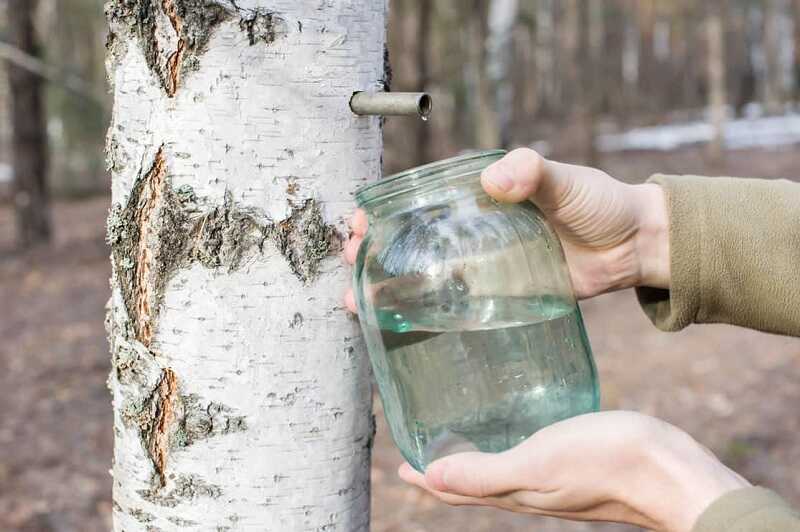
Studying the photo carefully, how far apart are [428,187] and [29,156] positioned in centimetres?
973

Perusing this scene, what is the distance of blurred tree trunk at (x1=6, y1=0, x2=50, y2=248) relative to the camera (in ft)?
31.8

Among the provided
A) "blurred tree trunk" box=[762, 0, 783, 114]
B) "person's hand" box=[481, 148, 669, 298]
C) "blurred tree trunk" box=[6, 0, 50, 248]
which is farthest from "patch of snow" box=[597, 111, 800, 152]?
"person's hand" box=[481, 148, 669, 298]

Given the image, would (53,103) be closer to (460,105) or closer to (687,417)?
(460,105)

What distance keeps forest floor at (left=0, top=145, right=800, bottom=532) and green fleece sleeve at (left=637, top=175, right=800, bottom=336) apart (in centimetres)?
241

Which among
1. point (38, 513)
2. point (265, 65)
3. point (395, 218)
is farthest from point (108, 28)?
point (38, 513)

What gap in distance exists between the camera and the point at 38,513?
390cm

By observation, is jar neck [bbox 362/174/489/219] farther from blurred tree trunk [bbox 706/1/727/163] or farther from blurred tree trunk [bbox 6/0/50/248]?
blurred tree trunk [bbox 706/1/727/163]

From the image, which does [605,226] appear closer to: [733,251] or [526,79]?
[733,251]

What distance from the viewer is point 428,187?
49.3 inches

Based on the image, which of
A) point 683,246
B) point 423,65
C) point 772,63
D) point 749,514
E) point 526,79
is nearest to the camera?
point 749,514

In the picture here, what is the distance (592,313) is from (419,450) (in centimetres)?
619

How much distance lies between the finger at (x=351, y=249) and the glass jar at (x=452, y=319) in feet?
0.07

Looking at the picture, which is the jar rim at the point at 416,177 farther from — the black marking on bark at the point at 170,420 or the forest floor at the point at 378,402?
the forest floor at the point at 378,402

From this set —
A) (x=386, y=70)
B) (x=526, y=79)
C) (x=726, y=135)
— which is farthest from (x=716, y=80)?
(x=386, y=70)
